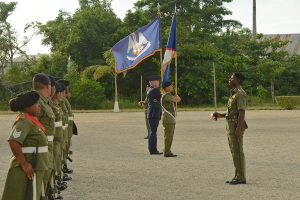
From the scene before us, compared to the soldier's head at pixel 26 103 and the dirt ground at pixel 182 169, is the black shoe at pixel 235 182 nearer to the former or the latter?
the dirt ground at pixel 182 169

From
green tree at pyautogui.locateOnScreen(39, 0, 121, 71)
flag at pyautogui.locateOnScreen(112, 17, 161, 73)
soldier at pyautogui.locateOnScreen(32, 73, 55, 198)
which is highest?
green tree at pyautogui.locateOnScreen(39, 0, 121, 71)

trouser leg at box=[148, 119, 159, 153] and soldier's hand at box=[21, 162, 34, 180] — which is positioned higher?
soldier's hand at box=[21, 162, 34, 180]

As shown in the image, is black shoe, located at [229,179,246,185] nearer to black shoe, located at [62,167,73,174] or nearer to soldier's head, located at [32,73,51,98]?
black shoe, located at [62,167,73,174]

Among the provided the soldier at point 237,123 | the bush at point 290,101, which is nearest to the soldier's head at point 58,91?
the soldier at point 237,123

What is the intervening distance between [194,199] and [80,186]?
6.64 feet

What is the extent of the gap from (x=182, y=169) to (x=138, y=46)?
430 inches

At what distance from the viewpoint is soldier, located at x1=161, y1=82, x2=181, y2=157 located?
41.2 feet

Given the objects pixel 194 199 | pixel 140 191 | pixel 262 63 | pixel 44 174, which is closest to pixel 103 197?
pixel 140 191

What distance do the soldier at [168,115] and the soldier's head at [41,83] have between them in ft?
20.3

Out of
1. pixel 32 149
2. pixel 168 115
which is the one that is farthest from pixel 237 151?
pixel 32 149

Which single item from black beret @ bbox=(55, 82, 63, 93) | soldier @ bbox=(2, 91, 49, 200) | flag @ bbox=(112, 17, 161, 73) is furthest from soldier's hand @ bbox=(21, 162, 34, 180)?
flag @ bbox=(112, 17, 161, 73)

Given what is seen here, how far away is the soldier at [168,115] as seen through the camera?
1255 centimetres

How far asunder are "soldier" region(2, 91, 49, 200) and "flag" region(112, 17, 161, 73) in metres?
14.7

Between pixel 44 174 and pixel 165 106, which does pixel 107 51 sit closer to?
pixel 165 106
